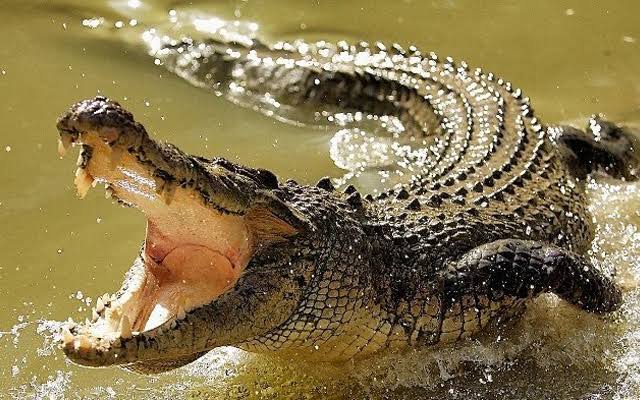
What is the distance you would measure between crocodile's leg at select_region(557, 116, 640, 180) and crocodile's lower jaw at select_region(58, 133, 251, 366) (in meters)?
3.00

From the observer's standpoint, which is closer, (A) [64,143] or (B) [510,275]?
(A) [64,143]

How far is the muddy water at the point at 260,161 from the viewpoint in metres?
3.94

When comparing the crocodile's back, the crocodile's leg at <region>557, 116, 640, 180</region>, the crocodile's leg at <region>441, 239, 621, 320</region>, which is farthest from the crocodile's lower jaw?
the crocodile's leg at <region>557, 116, 640, 180</region>

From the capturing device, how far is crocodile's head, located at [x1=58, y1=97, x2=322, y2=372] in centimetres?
294

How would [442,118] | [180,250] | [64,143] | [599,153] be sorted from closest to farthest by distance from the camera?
1. [64,143]
2. [180,250]
3. [599,153]
4. [442,118]

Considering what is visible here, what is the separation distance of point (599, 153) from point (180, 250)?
Answer: 10.9ft

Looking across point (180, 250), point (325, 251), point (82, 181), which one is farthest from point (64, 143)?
point (325, 251)

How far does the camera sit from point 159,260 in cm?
359

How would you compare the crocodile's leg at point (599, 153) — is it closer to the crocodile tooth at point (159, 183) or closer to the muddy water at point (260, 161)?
the muddy water at point (260, 161)

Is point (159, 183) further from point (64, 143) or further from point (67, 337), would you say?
point (67, 337)

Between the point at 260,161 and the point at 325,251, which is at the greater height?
the point at 325,251

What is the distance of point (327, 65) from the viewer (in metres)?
6.80

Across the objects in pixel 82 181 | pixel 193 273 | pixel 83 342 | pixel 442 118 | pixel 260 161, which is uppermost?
pixel 82 181

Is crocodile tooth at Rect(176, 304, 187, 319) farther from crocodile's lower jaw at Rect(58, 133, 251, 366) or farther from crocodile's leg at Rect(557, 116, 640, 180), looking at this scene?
crocodile's leg at Rect(557, 116, 640, 180)
